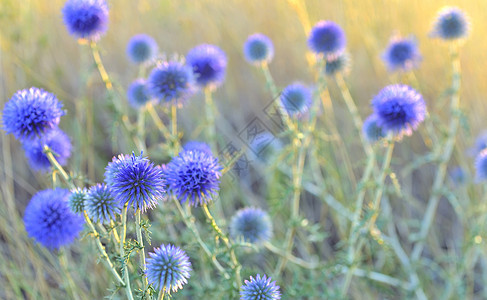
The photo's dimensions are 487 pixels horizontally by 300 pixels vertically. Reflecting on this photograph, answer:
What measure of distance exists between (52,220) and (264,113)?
A: 2.91 m

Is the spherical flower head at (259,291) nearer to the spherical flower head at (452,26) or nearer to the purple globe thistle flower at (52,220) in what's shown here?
the purple globe thistle flower at (52,220)

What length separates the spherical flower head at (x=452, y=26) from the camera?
3.42 m

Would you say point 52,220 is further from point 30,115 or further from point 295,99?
point 295,99

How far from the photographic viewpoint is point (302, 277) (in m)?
3.39

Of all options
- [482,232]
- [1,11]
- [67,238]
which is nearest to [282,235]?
[482,232]

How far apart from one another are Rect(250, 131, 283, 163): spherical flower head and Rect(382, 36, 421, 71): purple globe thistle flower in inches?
46.3

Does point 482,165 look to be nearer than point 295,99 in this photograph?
Yes

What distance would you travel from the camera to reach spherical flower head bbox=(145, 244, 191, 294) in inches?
64.1

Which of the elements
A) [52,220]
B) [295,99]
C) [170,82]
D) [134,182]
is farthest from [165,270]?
[295,99]

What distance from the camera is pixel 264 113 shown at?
476 centimetres

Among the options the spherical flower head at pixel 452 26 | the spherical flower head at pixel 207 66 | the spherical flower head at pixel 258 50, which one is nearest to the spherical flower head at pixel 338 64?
the spherical flower head at pixel 258 50

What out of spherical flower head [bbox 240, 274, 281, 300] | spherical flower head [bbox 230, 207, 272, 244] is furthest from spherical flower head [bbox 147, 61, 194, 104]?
spherical flower head [bbox 240, 274, 281, 300]

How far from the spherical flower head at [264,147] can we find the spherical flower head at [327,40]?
1.01 m

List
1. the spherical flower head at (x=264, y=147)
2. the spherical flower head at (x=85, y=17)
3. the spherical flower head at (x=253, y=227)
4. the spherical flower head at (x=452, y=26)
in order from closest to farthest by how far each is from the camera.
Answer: the spherical flower head at (x=253, y=227)
the spherical flower head at (x=85, y=17)
the spherical flower head at (x=452, y=26)
the spherical flower head at (x=264, y=147)
